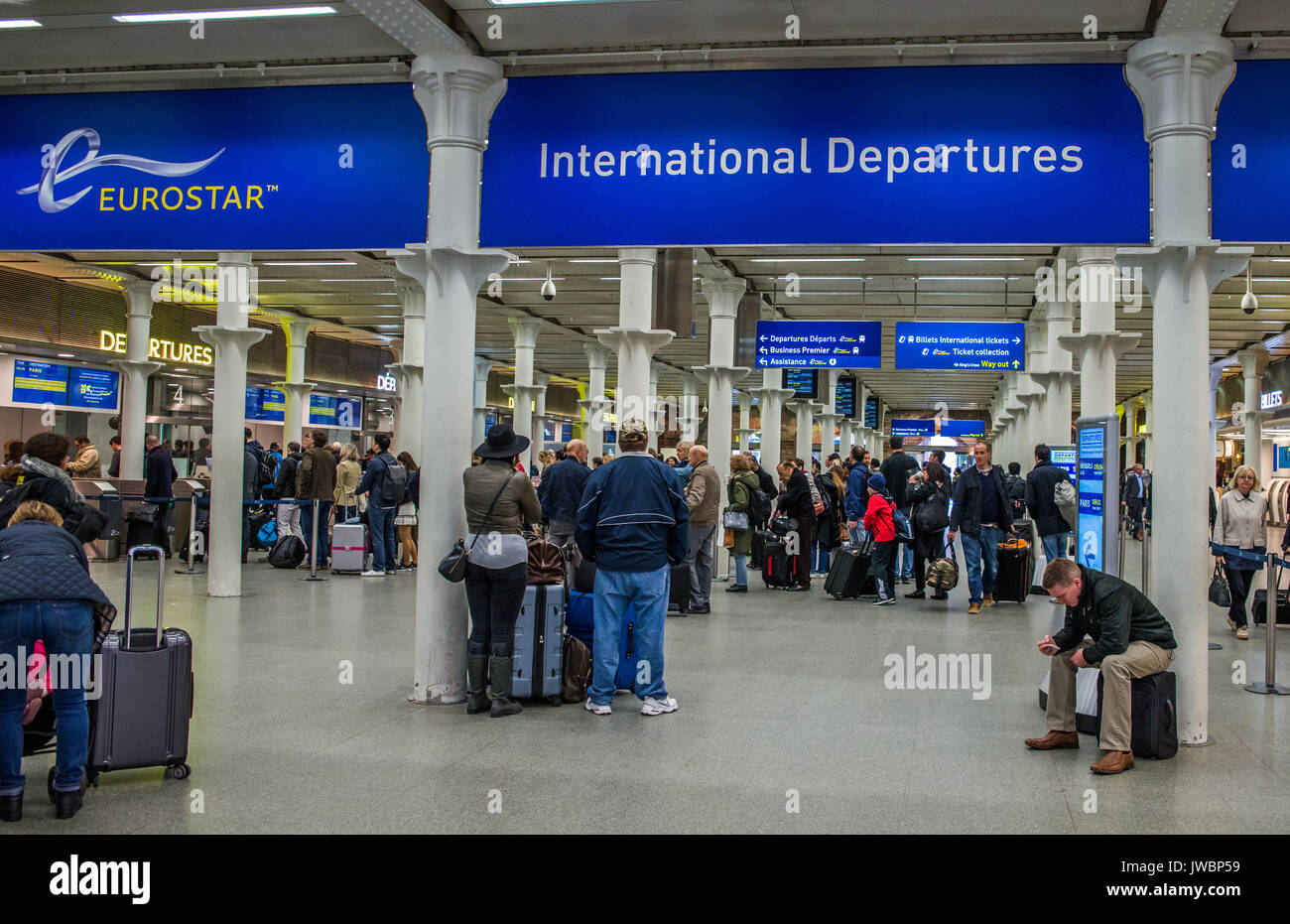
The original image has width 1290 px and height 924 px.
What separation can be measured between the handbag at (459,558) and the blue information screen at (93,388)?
1641cm

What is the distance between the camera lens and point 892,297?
21.3m

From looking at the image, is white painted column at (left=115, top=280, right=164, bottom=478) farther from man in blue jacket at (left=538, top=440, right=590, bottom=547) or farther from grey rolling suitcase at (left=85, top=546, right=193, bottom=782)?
grey rolling suitcase at (left=85, top=546, right=193, bottom=782)

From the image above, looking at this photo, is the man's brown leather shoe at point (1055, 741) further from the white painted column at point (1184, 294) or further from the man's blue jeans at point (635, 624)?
the man's blue jeans at point (635, 624)

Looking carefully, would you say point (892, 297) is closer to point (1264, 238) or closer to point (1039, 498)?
point (1039, 498)

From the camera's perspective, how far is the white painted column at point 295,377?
2320 cm

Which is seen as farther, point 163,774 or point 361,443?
point 361,443

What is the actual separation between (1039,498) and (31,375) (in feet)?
54.9

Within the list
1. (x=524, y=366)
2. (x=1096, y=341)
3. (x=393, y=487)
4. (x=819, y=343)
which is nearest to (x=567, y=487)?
(x=393, y=487)

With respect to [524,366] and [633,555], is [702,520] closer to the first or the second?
[633,555]

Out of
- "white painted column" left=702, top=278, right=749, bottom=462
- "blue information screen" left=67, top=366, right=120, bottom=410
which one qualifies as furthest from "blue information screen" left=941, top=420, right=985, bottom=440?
"blue information screen" left=67, top=366, right=120, bottom=410

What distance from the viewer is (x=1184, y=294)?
19.4 feet

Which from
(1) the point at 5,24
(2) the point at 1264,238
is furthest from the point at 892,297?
(1) the point at 5,24

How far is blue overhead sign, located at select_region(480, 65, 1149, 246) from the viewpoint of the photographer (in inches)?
231

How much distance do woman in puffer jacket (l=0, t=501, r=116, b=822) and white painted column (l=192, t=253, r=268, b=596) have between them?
7319mm
